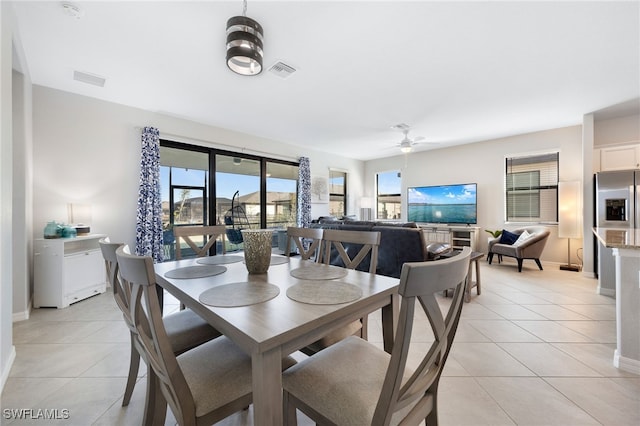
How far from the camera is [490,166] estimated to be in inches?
218

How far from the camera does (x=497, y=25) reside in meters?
2.04

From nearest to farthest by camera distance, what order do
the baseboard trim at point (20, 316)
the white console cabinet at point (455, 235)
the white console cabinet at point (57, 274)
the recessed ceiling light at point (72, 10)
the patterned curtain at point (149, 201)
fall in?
the recessed ceiling light at point (72, 10), the baseboard trim at point (20, 316), the white console cabinet at point (57, 274), the patterned curtain at point (149, 201), the white console cabinet at point (455, 235)

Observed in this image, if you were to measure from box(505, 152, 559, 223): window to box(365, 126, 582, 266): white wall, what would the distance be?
16 centimetres

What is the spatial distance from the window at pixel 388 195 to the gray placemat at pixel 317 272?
5.98 metres

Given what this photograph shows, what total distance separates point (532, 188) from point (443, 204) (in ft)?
5.58

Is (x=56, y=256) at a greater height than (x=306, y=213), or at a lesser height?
lesser

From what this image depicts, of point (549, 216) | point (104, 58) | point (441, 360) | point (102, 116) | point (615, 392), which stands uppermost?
point (104, 58)

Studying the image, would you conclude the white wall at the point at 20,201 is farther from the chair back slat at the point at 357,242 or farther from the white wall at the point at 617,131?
the white wall at the point at 617,131

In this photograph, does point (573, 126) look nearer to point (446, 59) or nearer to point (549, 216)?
point (549, 216)

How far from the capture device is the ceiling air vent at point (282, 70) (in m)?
2.57

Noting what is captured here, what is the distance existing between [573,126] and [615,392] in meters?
5.01

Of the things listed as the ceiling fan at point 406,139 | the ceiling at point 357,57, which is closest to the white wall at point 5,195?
the ceiling at point 357,57

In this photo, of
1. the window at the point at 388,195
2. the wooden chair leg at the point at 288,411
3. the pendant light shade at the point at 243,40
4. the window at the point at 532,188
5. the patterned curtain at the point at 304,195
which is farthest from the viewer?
the window at the point at 388,195

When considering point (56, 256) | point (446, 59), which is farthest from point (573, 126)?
point (56, 256)
